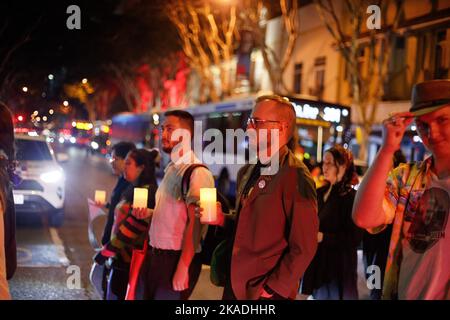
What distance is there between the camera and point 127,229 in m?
4.01

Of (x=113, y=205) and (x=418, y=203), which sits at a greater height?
(x=418, y=203)

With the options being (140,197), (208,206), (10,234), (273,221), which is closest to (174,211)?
(140,197)

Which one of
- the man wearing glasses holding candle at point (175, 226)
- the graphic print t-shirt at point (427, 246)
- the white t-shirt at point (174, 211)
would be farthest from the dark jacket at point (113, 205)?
the graphic print t-shirt at point (427, 246)

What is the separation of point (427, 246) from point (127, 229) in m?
2.31

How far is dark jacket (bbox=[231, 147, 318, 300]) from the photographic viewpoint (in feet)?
9.08

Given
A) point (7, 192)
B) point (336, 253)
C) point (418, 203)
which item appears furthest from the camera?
point (336, 253)

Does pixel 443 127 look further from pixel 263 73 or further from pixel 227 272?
pixel 263 73

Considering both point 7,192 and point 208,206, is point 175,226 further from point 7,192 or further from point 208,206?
point 7,192

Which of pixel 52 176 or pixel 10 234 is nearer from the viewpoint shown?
pixel 10 234

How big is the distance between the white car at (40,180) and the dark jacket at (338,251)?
6465 millimetres

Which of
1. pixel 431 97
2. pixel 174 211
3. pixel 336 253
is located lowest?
pixel 336 253

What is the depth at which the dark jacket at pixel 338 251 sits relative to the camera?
15.4 ft

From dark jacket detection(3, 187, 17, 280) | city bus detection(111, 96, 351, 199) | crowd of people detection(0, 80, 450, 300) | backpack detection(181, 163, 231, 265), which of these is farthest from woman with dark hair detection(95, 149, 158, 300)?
city bus detection(111, 96, 351, 199)

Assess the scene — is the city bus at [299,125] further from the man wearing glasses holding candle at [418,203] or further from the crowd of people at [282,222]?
the man wearing glasses holding candle at [418,203]
